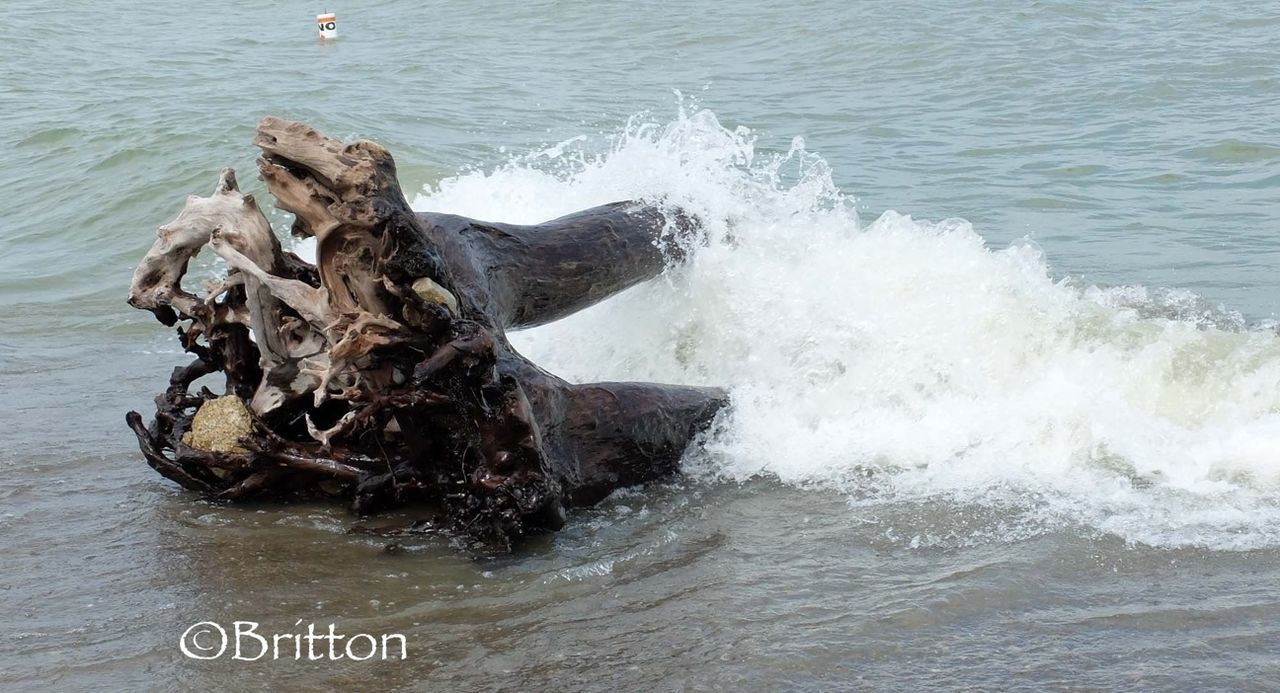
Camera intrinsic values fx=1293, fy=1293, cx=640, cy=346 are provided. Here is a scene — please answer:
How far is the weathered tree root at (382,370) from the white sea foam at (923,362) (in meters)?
0.73

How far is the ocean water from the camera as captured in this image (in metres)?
3.57

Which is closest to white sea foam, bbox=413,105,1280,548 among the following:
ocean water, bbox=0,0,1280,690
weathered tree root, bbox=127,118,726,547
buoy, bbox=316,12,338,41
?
ocean water, bbox=0,0,1280,690

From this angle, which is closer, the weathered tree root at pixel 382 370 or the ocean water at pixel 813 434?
the ocean water at pixel 813 434

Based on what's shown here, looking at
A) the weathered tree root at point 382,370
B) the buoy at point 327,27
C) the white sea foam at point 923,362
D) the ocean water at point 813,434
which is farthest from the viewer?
the buoy at point 327,27

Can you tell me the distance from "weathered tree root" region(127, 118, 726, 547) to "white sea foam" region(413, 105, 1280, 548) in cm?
73

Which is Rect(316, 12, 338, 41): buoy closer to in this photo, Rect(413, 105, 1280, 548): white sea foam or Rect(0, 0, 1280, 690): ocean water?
Rect(0, 0, 1280, 690): ocean water

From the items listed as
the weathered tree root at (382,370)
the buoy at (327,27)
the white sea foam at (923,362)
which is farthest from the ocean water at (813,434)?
the buoy at (327,27)

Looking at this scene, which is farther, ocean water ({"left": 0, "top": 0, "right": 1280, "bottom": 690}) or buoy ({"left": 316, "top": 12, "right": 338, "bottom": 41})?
buoy ({"left": 316, "top": 12, "right": 338, "bottom": 41})

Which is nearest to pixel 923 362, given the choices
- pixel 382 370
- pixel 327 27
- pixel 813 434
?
pixel 813 434

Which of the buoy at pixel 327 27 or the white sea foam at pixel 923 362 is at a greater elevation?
the buoy at pixel 327 27

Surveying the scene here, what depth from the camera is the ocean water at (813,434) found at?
3568 mm

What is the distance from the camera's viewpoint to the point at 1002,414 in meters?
5.44

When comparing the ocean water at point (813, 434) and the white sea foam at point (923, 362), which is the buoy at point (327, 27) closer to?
the ocean water at point (813, 434)

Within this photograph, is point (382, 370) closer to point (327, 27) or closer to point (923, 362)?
point (923, 362)
